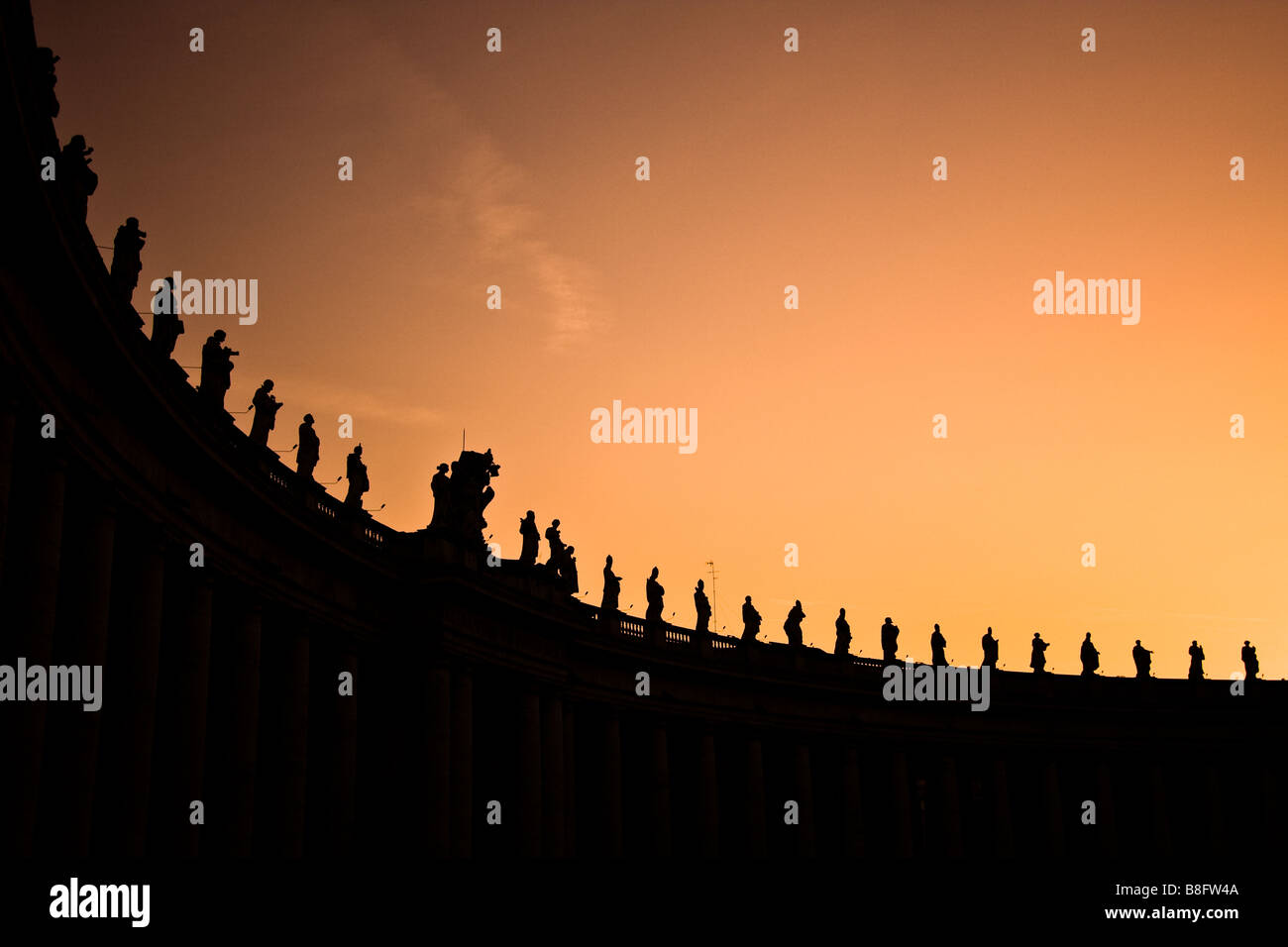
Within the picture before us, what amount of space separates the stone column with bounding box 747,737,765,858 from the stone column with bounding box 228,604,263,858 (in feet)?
137

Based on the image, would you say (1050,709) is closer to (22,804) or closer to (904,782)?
(904,782)

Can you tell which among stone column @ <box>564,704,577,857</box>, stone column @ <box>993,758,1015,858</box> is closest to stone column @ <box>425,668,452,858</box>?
stone column @ <box>564,704,577,857</box>

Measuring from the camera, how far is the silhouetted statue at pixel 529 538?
6084 centimetres

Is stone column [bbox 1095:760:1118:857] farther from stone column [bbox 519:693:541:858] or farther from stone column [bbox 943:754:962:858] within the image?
stone column [bbox 519:693:541:858]

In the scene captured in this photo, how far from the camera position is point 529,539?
61688 mm

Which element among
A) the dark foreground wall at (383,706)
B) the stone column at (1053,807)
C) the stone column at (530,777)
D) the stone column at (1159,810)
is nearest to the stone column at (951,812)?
the dark foreground wall at (383,706)

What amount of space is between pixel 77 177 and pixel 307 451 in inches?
730

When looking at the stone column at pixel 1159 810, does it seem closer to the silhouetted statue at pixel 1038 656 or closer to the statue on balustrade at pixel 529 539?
the silhouetted statue at pixel 1038 656

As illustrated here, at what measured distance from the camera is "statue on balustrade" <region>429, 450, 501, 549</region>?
5497 cm

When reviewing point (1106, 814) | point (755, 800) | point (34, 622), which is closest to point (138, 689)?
point (34, 622)

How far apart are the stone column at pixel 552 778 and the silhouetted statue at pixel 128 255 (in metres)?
32.3

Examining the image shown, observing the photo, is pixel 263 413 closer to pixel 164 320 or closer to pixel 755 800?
pixel 164 320
